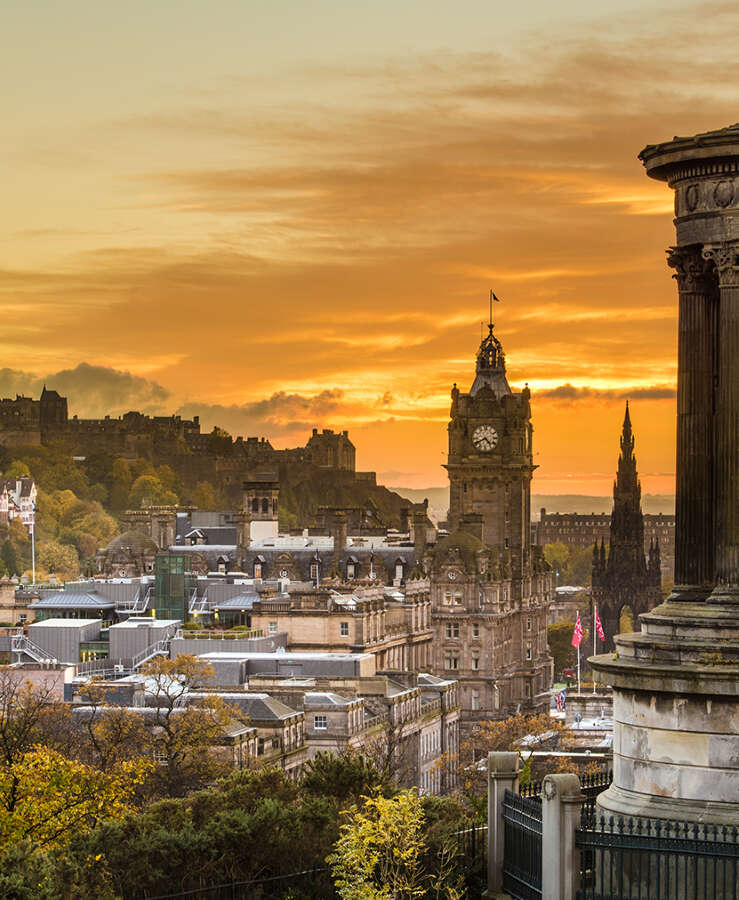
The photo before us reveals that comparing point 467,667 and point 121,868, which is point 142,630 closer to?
point 467,667

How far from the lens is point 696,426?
42406 millimetres

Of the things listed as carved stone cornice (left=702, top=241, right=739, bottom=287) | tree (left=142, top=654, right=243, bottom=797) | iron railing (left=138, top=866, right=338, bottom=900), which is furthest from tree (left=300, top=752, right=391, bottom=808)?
carved stone cornice (left=702, top=241, right=739, bottom=287)

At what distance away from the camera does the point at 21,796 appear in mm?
58781

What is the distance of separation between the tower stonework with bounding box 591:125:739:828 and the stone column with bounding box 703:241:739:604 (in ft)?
0.06

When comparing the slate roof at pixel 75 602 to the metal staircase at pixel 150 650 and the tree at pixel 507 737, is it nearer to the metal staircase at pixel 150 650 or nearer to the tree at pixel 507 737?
the metal staircase at pixel 150 650

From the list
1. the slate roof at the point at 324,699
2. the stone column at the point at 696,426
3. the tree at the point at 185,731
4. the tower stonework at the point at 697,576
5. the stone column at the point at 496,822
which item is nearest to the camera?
the tower stonework at the point at 697,576

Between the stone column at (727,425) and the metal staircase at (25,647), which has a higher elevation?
the stone column at (727,425)

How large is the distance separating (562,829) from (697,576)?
5.34 meters

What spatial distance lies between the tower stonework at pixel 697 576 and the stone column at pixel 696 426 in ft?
0.06

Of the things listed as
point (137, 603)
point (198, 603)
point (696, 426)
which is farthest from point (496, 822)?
point (198, 603)

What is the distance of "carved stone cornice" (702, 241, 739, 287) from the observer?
41750mm

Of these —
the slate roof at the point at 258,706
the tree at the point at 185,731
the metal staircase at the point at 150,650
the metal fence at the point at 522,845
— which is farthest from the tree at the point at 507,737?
the metal fence at the point at 522,845

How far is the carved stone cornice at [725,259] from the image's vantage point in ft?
137

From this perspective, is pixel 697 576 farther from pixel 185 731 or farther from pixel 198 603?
pixel 198 603
